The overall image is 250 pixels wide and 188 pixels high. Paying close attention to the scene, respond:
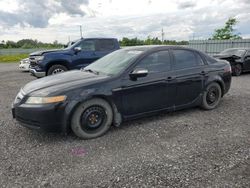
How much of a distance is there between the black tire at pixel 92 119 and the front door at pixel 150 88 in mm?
349

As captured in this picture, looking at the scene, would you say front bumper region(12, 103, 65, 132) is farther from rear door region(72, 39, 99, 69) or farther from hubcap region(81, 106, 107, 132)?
rear door region(72, 39, 99, 69)

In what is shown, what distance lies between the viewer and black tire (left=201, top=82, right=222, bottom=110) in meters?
4.84

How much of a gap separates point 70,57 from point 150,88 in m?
5.32

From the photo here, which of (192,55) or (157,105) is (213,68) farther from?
(157,105)

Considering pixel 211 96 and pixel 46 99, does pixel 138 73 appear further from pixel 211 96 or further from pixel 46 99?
pixel 211 96

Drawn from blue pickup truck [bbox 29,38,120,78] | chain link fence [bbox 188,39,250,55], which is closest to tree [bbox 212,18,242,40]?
chain link fence [bbox 188,39,250,55]

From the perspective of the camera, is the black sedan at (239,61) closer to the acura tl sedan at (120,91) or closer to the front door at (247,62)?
the front door at (247,62)

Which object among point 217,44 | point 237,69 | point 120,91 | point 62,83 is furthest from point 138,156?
point 217,44

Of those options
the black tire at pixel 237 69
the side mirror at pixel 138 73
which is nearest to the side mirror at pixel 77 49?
the side mirror at pixel 138 73

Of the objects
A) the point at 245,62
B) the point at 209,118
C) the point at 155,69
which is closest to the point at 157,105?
the point at 155,69

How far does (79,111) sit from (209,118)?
264cm

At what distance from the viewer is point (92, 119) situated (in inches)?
141

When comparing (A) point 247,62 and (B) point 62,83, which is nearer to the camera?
(B) point 62,83

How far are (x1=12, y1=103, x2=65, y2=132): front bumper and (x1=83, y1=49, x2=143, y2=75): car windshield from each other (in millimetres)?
1134
